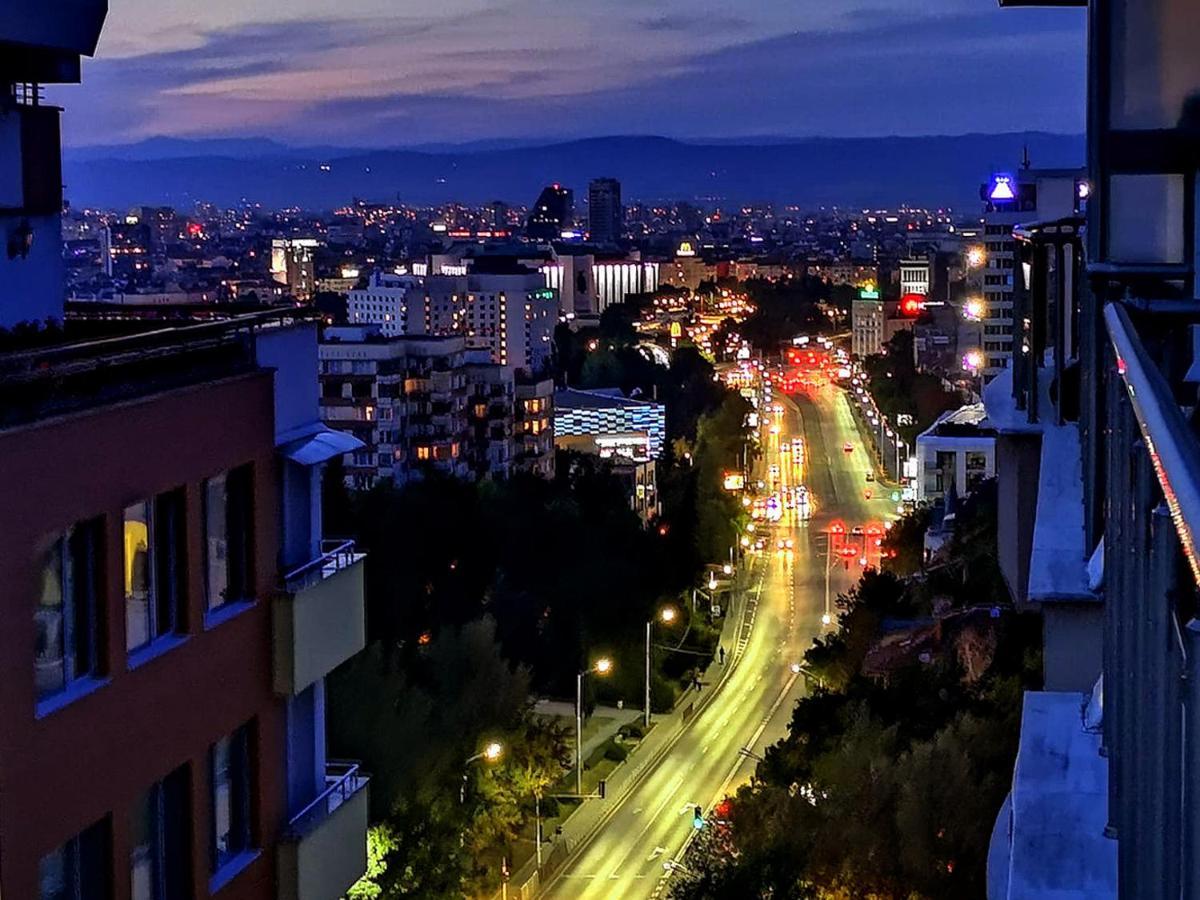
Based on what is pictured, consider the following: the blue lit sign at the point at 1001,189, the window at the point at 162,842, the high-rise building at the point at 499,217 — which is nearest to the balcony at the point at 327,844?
the window at the point at 162,842

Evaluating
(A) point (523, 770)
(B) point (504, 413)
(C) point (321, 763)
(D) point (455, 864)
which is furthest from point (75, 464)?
(B) point (504, 413)

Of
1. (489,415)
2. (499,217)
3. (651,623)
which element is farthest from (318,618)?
(499,217)

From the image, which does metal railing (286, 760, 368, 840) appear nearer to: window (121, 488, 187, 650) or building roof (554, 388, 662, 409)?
window (121, 488, 187, 650)

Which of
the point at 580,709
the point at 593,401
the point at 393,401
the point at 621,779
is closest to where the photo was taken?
the point at 621,779

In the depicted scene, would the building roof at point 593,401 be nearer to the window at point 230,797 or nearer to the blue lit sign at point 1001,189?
the blue lit sign at point 1001,189

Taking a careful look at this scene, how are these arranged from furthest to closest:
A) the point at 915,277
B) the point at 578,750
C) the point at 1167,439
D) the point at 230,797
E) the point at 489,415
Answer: the point at 915,277, the point at 489,415, the point at 578,750, the point at 230,797, the point at 1167,439

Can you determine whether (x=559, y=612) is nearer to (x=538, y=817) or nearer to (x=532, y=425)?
(x=538, y=817)
